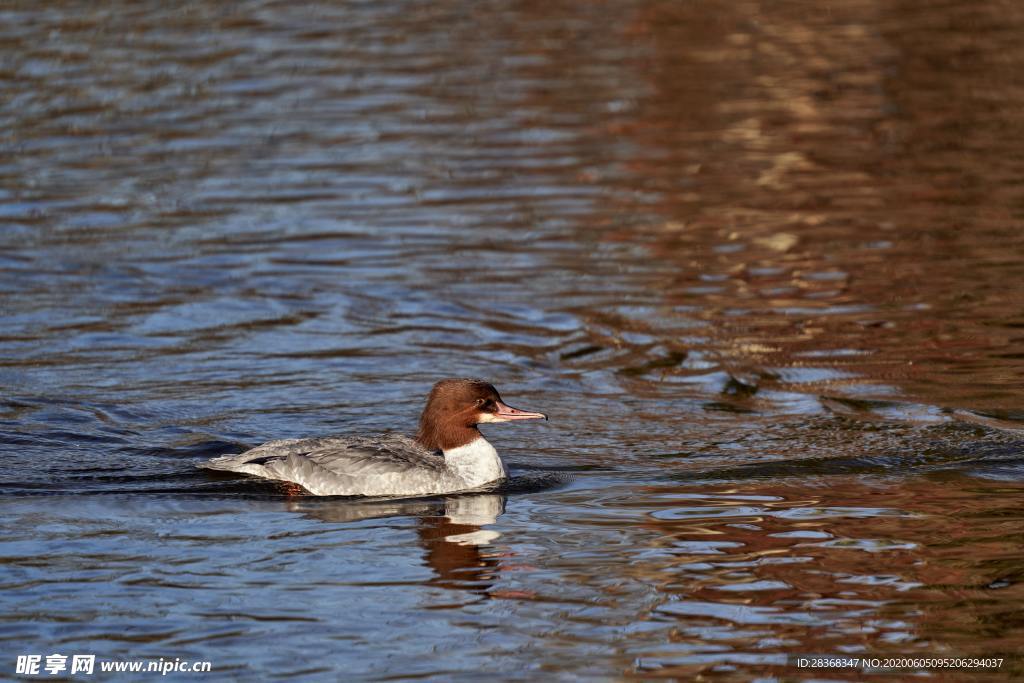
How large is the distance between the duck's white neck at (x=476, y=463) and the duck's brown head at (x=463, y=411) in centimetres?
5

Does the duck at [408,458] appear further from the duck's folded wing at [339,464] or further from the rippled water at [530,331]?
the rippled water at [530,331]

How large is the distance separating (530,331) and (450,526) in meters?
4.82

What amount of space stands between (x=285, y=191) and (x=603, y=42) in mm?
9821

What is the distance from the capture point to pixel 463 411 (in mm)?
11828

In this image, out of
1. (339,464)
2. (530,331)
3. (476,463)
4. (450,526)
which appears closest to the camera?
(450,526)

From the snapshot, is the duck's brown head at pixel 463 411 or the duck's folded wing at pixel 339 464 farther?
the duck's brown head at pixel 463 411

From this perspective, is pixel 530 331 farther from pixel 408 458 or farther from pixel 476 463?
pixel 408 458

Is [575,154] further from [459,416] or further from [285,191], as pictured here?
[459,416]

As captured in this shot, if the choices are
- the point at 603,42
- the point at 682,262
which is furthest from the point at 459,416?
the point at 603,42

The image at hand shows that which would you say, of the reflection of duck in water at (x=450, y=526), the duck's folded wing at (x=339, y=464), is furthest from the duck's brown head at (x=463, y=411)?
the reflection of duck in water at (x=450, y=526)

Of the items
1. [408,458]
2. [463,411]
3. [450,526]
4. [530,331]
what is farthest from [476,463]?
[530,331]

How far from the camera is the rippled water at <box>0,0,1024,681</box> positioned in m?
9.17

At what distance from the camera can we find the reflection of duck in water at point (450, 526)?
9.84m

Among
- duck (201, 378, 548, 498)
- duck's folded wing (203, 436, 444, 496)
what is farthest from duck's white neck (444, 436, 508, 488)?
duck's folded wing (203, 436, 444, 496)
